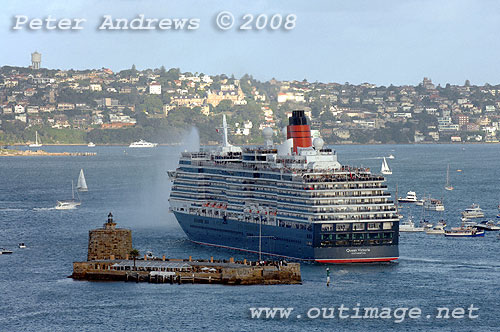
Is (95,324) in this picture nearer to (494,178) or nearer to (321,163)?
(321,163)

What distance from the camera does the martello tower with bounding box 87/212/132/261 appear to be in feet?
266

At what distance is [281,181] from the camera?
282 feet

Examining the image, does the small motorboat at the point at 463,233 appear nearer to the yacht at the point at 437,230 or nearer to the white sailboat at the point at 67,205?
the yacht at the point at 437,230

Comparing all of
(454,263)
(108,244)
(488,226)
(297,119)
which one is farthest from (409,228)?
(108,244)

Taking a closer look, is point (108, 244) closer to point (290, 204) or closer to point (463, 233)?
point (290, 204)

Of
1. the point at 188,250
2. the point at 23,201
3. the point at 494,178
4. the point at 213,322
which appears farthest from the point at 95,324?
the point at 494,178

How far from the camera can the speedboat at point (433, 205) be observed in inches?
4791

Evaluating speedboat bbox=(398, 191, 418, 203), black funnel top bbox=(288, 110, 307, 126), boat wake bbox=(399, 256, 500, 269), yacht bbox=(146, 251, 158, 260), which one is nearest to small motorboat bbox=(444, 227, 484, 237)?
boat wake bbox=(399, 256, 500, 269)

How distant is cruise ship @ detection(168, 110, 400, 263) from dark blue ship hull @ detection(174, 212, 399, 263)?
67mm

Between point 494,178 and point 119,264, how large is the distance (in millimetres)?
100212

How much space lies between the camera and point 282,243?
8356cm

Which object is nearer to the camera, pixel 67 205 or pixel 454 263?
pixel 454 263

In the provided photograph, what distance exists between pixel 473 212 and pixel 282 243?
3665 cm

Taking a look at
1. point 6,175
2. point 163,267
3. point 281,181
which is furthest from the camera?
point 6,175
